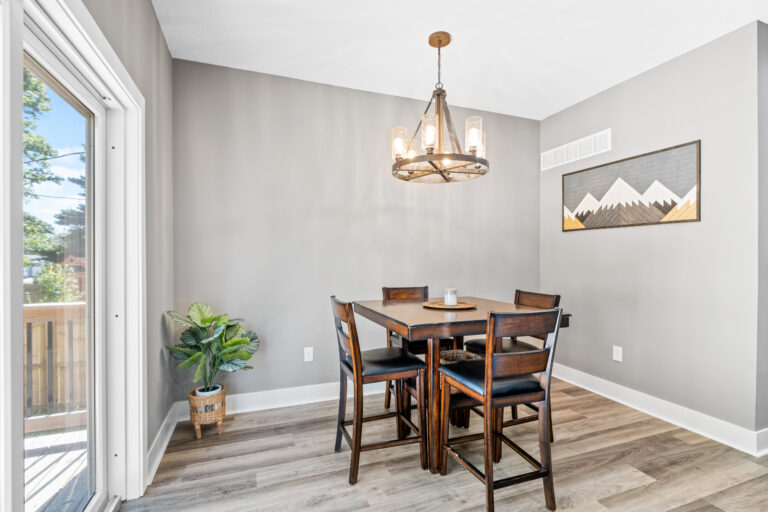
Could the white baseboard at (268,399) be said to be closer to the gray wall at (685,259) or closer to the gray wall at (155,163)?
the gray wall at (155,163)

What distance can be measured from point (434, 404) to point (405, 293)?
1064 millimetres

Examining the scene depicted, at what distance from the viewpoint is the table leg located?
6.73 ft

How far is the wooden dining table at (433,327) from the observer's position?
1870 mm

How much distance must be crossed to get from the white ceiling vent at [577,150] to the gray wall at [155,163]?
337cm

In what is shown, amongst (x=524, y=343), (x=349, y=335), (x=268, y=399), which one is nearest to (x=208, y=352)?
(x=268, y=399)

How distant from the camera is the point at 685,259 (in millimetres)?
2732

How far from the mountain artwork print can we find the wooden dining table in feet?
4.56

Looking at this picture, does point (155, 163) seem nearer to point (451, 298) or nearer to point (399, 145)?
point (399, 145)

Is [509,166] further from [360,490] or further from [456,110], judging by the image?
[360,490]

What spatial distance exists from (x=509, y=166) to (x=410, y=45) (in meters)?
1.76

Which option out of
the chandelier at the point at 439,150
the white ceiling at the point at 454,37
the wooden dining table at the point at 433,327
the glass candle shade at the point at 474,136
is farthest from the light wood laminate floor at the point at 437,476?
the white ceiling at the point at 454,37

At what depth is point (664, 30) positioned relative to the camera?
8.09 ft

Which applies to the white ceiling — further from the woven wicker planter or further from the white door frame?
the woven wicker planter

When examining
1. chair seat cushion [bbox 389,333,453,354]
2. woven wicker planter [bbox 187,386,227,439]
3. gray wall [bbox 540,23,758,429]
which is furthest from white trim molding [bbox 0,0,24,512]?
gray wall [bbox 540,23,758,429]
